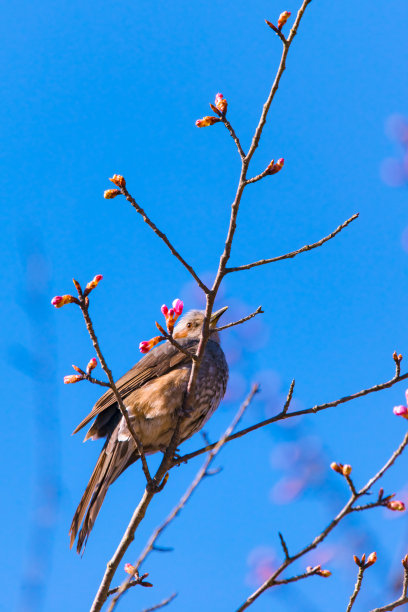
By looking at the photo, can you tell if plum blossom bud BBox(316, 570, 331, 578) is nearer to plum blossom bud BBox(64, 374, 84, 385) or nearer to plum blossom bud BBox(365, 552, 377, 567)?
plum blossom bud BBox(365, 552, 377, 567)

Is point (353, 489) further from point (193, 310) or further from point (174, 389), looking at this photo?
point (193, 310)

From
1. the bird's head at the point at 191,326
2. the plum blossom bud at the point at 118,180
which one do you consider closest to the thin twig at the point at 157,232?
the plum blossom bud at the point at 118,180

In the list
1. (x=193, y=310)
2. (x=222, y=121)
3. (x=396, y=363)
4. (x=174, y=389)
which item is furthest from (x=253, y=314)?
(x=193, y=310)

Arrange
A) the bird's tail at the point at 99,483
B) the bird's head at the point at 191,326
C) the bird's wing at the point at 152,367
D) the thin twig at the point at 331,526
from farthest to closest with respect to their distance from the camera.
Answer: the bird's head at the point at 191,326, the bird's wing at the point at 152,367, the bird's tail at the point at 99,483, the thin twig at the point at 331,526

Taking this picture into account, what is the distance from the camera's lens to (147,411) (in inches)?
187

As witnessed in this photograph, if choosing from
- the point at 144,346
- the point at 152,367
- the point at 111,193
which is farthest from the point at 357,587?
the point at 152,367

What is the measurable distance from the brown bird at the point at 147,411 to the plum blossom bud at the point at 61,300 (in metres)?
1.83

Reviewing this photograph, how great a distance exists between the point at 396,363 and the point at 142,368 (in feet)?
8.28

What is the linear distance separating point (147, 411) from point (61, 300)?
2.01 m

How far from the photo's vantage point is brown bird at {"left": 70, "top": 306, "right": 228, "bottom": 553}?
4441mm

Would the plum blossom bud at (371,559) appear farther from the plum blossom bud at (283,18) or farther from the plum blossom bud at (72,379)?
the plum blossom bud at (283,18)

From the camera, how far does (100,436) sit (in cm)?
495

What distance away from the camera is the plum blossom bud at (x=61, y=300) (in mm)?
2838

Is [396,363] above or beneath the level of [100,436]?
beneath
